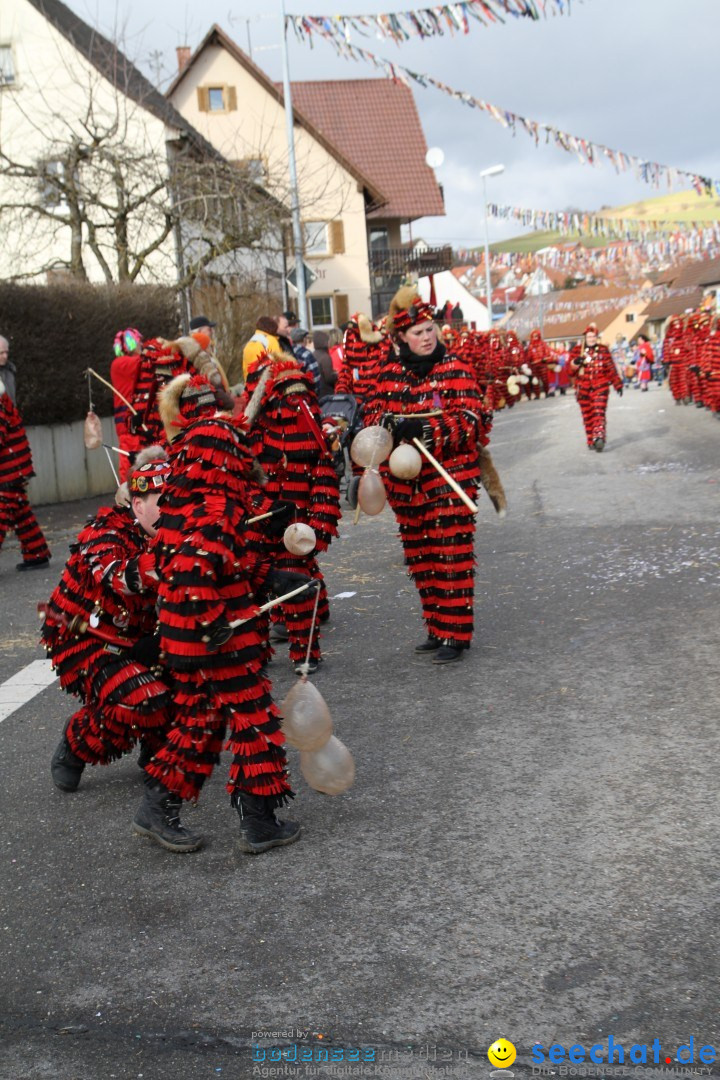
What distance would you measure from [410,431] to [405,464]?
32 cm

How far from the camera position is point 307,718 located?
13.5 ft

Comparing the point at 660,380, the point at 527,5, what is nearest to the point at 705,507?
the point at 527,5

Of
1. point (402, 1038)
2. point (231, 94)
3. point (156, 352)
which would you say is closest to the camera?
point (402, 1038)

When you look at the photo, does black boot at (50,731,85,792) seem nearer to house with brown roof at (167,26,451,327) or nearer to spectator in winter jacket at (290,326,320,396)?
spectator in winter jacket at (290,326,320,396)

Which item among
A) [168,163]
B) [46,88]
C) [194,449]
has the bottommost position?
[194,449]

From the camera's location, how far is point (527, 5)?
1593cm

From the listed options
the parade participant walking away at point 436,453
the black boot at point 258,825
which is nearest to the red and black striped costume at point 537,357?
the parade participant walking away at point 436,453

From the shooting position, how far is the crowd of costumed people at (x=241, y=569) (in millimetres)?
4219

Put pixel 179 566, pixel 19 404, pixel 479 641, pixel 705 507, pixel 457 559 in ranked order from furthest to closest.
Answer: pixel 19 404
pixel 705 507
pixel 479 641
pixel 457 559
pixel 179 566

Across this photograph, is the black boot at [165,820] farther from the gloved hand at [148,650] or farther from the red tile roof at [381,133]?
the red tile roof at [381,133]

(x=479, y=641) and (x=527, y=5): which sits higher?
(x=527, y=5)

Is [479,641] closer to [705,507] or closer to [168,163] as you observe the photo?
[705,507]

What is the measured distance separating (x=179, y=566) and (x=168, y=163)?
18671 millimetres

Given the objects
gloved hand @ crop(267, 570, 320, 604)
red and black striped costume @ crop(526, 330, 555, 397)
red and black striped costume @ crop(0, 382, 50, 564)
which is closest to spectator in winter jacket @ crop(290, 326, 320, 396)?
red and black striped costume @ crop(0, 382, 50, 564)
